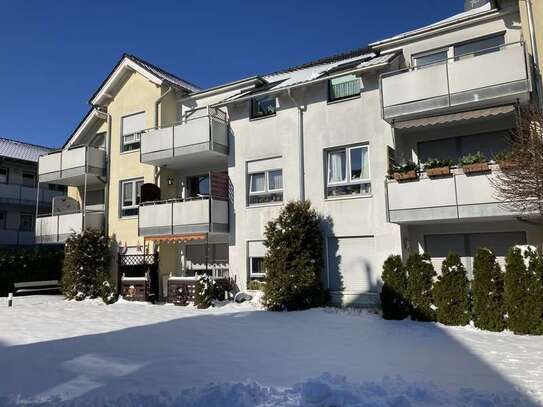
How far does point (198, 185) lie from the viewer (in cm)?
2241

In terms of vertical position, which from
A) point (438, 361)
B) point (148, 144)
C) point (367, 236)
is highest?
point (148, 144)

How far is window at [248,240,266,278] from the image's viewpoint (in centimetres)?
1855

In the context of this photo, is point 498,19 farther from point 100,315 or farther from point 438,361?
point 100,315

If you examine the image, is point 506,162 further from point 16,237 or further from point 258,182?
point 16,237

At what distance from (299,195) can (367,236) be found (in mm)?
3188

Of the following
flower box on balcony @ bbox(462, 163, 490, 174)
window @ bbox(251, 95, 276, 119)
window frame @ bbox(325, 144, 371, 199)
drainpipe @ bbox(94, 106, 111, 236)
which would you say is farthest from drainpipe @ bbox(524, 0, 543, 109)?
drainpipe @ bbox(94, 106, 111, 236)

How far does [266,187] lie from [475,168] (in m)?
8.48

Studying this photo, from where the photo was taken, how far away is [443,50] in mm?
16484

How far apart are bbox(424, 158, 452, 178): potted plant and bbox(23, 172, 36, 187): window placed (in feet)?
107

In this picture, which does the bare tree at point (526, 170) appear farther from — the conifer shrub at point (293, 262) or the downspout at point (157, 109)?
the downspout at point (157, 109)

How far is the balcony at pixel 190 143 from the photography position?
19.3 m

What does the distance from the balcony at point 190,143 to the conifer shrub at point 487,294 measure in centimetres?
1167

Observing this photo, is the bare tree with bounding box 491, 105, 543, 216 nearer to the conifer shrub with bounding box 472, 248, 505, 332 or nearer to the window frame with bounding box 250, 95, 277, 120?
the conifer shrub with bounding box 472, 248, 505, 332

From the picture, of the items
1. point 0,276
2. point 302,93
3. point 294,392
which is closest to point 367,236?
point 302,93
